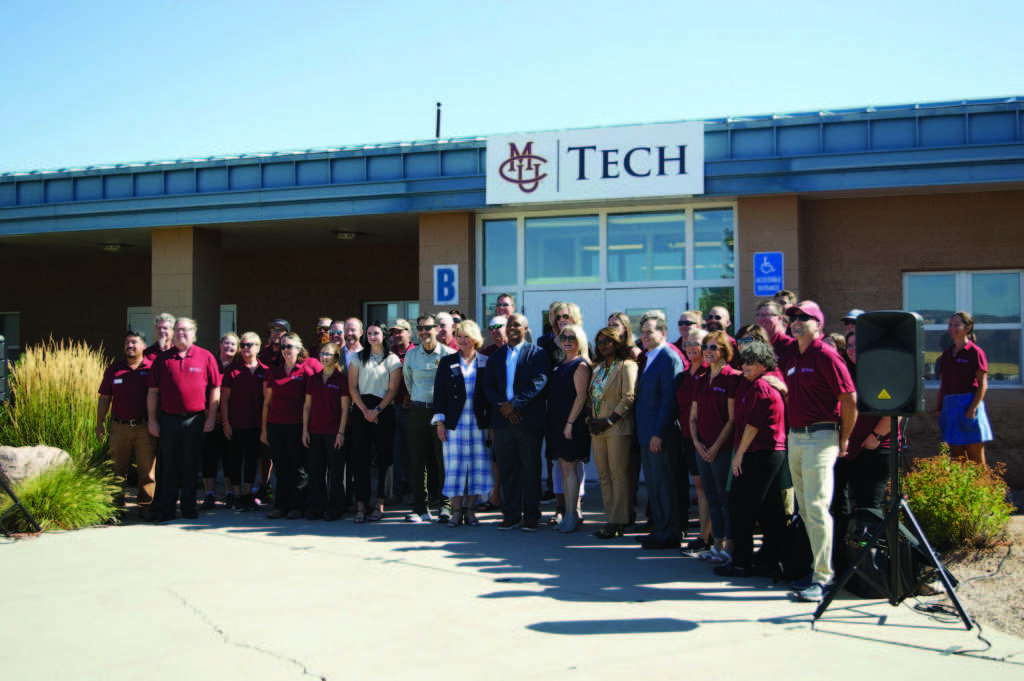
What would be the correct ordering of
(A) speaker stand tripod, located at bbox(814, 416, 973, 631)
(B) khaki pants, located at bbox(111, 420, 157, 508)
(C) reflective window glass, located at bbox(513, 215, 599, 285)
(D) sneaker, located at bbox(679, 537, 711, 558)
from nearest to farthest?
(A) speaker stand tripod, located at bbox(814, 416, 973, 631)
(D) sneaker, located at bbox(679, 537, 711, 558)
(B) khaki pants, located at bbox(111, 420, 157, 508)
(C) reflective window glass, located at bbox(513, 215, 599, 285)

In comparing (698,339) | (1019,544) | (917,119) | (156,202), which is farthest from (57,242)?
(1019,544)

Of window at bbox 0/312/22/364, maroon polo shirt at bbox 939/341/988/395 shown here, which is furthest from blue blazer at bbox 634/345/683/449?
window at bbox 0/312/22/364

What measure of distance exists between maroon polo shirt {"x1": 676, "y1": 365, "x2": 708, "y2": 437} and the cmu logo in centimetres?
475

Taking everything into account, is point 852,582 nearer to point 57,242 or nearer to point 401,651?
point 401,651

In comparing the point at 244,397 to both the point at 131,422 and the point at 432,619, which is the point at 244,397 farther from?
the point at 432,619

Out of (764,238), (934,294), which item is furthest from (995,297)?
(764,238)

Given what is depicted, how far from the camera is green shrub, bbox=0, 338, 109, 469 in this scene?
9.30 meters

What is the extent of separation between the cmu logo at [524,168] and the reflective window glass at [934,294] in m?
4.94

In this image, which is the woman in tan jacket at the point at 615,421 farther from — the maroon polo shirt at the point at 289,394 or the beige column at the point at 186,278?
the beige column at the point at 186,278

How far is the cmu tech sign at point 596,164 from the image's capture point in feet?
36.3

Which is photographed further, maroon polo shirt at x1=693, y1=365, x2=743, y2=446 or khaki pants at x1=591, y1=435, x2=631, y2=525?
khaki pants at x1=591, y1=435, x2=631, y2=525

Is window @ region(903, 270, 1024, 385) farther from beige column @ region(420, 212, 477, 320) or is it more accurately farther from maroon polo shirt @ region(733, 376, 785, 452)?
beige column @ region(420, 212, 477, 320)

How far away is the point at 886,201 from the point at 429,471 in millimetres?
6707

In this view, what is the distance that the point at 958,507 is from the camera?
6.84 m
